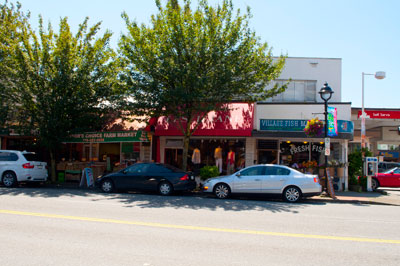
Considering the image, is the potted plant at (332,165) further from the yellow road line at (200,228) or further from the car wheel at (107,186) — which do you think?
the car wheel at (107,186)

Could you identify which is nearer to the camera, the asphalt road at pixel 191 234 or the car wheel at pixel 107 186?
the asphalt road at pixel 191 234

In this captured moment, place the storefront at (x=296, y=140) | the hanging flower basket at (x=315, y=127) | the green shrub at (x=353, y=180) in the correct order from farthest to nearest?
the green shrub at (x=353, y=180), the storefront at (x=296, y=140), the hanging flower basket at (x=315, y=127)

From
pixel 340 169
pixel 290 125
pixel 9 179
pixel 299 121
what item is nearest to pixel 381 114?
pixel 340 169

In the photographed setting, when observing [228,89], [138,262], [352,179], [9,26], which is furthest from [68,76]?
[352,179]

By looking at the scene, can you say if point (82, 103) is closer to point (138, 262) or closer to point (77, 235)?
point (77, 235)

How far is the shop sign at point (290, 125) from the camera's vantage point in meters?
16.6

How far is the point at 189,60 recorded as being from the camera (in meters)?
15.6

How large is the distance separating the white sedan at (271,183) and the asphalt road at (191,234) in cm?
155

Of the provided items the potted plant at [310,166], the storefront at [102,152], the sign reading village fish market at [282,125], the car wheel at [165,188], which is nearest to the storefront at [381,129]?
the potted plant at [310,166]

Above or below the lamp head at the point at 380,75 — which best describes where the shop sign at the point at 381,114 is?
below

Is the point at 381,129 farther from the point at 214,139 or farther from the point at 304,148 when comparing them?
the point at 214,139

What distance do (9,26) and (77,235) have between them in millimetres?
16991

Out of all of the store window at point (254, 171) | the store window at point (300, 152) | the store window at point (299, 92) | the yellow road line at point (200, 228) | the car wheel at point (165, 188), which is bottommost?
the yellow road line at point (200, 228)

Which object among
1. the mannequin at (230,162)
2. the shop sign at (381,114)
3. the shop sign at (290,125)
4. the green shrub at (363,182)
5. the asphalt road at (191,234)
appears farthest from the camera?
the shop sign at (381,114)
